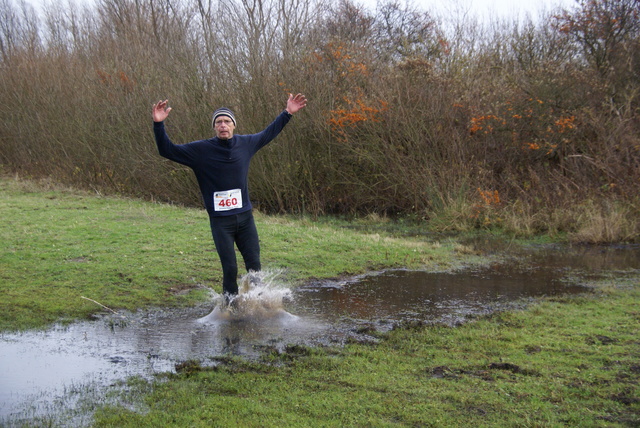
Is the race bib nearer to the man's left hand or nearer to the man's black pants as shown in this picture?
the man's black pants

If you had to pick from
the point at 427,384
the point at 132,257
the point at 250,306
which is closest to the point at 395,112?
the point at 132,257

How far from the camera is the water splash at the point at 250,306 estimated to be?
7398mm

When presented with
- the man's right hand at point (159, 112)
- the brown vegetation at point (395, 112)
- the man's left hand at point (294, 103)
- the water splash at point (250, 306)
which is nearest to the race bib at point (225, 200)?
the water splash at point (250, 306)

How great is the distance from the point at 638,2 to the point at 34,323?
18.9 metres

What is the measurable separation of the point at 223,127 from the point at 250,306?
83.6 inches

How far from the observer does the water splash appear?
24.3ft

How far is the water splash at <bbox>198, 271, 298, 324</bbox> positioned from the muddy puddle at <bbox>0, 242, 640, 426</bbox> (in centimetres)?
1

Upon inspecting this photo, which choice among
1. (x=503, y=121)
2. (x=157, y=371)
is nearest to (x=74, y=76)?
(x=503, y=121)

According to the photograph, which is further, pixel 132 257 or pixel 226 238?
pixel 132 257

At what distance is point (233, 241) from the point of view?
729 centimetres

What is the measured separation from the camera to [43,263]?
9641 millimetres

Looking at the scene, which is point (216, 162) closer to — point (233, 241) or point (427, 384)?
point (233, 241)

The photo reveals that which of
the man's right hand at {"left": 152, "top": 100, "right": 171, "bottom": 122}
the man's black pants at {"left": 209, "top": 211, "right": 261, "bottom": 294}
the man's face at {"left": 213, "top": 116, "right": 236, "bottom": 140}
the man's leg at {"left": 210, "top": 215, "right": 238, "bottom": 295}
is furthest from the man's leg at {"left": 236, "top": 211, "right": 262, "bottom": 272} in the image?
the man's right hand at {"left": 152, "top": 100, "right": 171, "bottom": 122}

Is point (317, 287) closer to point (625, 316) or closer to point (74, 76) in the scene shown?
point (625, 316)
